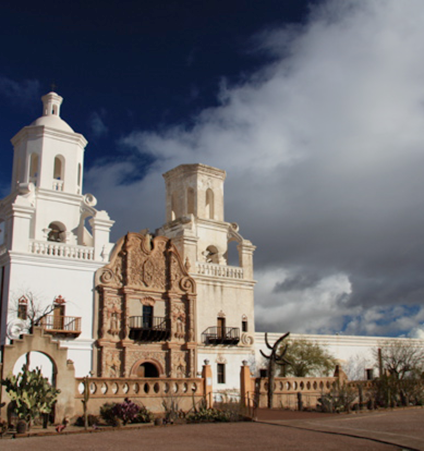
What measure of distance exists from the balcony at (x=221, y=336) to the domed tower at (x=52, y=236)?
787 cm

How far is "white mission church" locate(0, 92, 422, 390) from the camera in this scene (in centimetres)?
2967

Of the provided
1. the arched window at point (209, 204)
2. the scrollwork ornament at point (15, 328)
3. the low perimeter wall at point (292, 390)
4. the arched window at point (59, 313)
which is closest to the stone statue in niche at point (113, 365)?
the arched window at point (59, 313)

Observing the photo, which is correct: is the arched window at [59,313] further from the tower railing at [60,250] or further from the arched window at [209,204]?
the arched window at [209,204]

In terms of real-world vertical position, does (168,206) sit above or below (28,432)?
above

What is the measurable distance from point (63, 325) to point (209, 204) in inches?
597

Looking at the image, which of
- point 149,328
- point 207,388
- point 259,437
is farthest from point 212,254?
point 259,437

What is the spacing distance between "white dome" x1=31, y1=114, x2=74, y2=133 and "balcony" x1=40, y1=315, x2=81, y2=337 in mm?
12396

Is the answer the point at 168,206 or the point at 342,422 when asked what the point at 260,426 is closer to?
the point at 342,422

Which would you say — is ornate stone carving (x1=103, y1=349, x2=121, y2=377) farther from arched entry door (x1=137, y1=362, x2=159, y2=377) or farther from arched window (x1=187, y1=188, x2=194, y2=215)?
arched window (x1=187, y1=188, x2=194, y2=215)

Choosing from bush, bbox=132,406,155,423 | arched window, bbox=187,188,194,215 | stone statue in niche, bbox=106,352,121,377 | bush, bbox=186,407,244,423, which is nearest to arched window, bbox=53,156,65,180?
arched window, bbox=187,188,194,215

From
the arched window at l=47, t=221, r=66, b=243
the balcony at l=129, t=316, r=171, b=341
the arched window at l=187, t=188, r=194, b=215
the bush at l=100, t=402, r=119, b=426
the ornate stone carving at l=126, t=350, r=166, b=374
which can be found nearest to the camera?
the bush at l=100, t=402, r=119, b=426

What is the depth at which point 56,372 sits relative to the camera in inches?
747

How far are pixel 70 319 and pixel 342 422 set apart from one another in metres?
16.0

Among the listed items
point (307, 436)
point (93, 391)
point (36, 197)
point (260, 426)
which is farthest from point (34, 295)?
point (307, 436)
